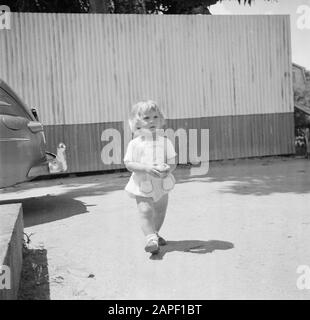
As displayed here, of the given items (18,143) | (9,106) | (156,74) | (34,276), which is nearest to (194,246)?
(34,276)

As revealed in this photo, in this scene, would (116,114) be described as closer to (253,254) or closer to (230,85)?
(230,85)

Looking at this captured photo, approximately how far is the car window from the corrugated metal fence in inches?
165

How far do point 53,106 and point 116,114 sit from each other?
4.20 feet

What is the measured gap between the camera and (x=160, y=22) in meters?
10.8

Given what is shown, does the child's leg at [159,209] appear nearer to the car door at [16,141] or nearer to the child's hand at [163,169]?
the child's hand at [163,169]

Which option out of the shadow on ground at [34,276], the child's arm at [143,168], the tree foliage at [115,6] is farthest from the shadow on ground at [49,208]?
the tree foliage at [115,6]

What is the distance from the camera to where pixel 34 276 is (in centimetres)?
380

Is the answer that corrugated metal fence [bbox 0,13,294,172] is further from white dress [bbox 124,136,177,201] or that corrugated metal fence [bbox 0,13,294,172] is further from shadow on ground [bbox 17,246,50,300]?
white dress [bbox 124,136,177,201]

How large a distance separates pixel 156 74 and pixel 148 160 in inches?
271

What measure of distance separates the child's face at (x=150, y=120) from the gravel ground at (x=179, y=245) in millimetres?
1041

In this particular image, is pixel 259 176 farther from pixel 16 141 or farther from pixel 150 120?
pixel 150 120

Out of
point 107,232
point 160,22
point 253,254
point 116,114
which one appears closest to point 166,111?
point 116,114

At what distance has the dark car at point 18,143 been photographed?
560 centimetres

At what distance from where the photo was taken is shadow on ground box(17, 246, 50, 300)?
3428 millimetres
